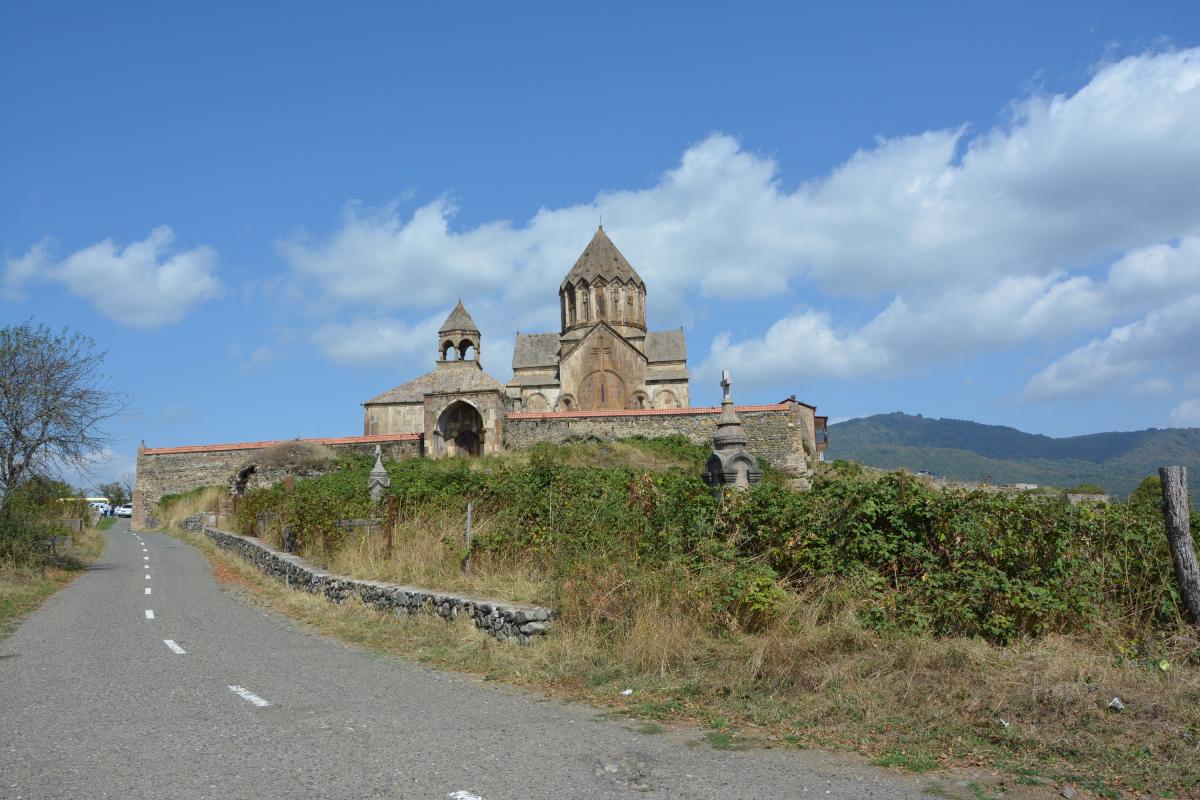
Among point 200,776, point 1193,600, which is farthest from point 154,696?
point 1193,600

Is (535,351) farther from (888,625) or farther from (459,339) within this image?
(888,625)

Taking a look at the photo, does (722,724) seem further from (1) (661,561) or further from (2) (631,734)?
(1) (661,561)

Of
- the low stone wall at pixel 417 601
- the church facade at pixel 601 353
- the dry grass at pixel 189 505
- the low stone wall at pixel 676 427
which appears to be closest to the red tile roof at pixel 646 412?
the low stone wall at pixel 676 427

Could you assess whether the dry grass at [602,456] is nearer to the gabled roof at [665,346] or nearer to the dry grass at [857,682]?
the gabled roof at [665,346]

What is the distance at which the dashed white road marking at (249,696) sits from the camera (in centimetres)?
649

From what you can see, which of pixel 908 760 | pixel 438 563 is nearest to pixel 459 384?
pixel 438 563

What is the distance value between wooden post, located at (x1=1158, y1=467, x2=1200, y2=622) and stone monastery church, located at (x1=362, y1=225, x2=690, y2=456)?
3006 centimetres

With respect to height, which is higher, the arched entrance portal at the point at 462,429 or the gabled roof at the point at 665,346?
the gabled roof at the point at 665,346

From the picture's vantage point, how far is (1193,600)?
6289 mm

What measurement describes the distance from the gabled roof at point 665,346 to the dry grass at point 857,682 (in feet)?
131

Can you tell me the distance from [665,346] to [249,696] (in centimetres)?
4347

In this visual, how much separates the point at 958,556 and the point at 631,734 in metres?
3.33

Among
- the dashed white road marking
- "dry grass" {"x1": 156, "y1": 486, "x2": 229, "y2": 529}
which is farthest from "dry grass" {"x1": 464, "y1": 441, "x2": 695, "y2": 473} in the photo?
the dashed white road marking

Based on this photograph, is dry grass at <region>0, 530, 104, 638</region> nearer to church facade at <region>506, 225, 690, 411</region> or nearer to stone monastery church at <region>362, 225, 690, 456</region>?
stone monastery church at <region>362, 225, 690, 456</region>
